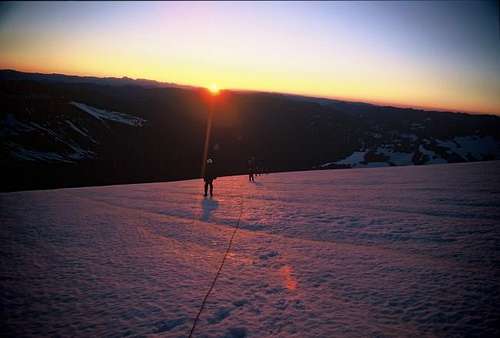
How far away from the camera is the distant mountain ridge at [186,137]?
4625 centimetres

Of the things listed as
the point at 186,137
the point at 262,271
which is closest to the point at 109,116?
the point at 186,137

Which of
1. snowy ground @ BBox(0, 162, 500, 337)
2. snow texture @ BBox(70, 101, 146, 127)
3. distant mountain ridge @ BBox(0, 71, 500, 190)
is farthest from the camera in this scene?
snow texture @ BBox(70, 101, 146, 127)

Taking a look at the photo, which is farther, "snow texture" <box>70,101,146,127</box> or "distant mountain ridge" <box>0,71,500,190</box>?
"snow texture" <box>70,101,146,127</box>

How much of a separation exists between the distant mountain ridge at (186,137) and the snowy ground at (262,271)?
Answer: 346 inches

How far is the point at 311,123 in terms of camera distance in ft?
345

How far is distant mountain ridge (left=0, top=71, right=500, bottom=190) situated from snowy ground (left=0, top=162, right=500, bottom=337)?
878 cm

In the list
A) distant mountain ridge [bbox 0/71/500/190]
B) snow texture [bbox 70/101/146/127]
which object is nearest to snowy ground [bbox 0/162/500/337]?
distant mountain ridge [bbox 0/71/500/190]

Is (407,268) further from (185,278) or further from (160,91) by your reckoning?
(160,91)

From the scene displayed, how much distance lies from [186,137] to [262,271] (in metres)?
73.1

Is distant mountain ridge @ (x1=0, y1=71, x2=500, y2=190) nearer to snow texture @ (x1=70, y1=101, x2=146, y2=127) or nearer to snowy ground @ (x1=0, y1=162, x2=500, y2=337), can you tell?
snow texture @ (x1=70, y1=101, x2=146, y2=127)

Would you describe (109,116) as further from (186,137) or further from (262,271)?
(262,271)

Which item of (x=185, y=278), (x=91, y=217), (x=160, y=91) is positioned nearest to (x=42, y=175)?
(x=91, y=217)

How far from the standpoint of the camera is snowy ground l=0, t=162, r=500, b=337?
3754 millimetres

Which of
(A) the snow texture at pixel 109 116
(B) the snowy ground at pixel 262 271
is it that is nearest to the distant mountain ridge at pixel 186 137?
(A) the snow texture at pixel 109 116
